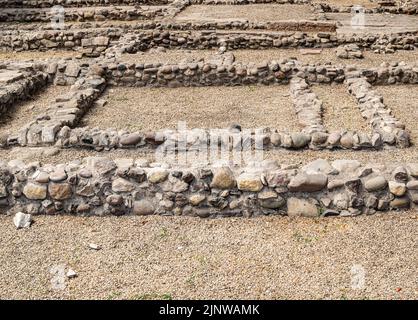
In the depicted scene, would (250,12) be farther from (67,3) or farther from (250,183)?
(250,183)

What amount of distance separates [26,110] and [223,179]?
267 inches

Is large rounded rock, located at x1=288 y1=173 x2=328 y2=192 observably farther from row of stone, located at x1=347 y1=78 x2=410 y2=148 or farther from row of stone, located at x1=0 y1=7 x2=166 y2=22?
row of stone, located at x1=0 y1=7 x2=166 y2=22

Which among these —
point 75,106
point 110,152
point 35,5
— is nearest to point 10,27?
point 35,5

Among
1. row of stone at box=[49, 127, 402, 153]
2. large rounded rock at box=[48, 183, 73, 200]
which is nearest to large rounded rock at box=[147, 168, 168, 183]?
large rounded rock at box=[48, 183, 73, 200]

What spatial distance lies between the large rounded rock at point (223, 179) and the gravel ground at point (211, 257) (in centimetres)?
50

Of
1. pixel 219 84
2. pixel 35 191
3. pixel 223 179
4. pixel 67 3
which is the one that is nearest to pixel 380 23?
pixel 219 84

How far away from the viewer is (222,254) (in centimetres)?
564

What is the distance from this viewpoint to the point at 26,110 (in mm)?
11008

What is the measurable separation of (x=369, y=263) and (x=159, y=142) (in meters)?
4.36

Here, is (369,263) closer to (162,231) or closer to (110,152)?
(162,231)

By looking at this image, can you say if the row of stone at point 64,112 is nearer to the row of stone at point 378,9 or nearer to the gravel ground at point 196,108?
the gravel ground at point 196,108

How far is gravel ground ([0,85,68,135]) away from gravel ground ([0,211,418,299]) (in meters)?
4.21

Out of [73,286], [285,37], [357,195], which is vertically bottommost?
[73,286]

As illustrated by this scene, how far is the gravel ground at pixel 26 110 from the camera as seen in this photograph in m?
10.1
